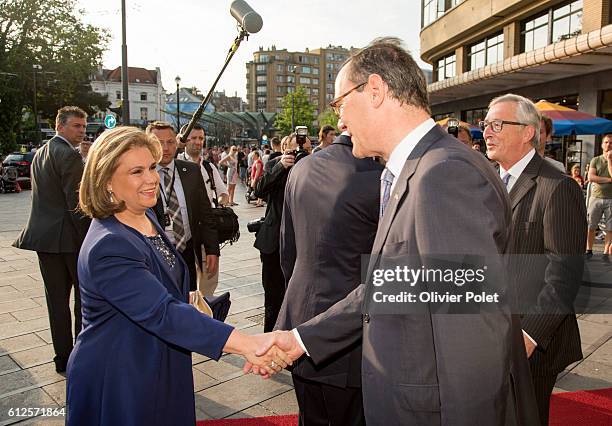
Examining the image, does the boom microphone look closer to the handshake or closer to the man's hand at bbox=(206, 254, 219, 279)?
the man's hand at bbox=(206, 254, 219, 279)

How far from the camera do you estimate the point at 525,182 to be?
2.58m

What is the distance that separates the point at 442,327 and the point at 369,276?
1.07 feet

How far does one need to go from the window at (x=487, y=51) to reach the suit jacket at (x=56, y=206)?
69.5ft

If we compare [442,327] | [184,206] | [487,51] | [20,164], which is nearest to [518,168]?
[442,327]

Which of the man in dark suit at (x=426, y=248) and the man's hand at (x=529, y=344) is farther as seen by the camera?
the man's hand at (x=529, y=344)

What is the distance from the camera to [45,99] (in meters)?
42.2

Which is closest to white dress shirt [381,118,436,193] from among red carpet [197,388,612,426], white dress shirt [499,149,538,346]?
white dress shirt [499,149,538,346]

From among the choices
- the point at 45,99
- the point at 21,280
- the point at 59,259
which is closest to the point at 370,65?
the point at 59,259

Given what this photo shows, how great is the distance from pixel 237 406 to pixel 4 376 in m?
1.99

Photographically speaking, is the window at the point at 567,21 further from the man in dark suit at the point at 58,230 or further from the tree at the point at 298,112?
the tree at the point at 298,112

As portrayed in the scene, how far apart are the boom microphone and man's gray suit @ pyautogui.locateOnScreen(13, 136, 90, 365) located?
1.77m

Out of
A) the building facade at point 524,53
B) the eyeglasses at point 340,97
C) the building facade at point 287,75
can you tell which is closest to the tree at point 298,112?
the building facade at point 287,75

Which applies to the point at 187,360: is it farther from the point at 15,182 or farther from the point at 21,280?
the point at 15,182

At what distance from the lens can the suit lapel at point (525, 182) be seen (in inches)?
101
